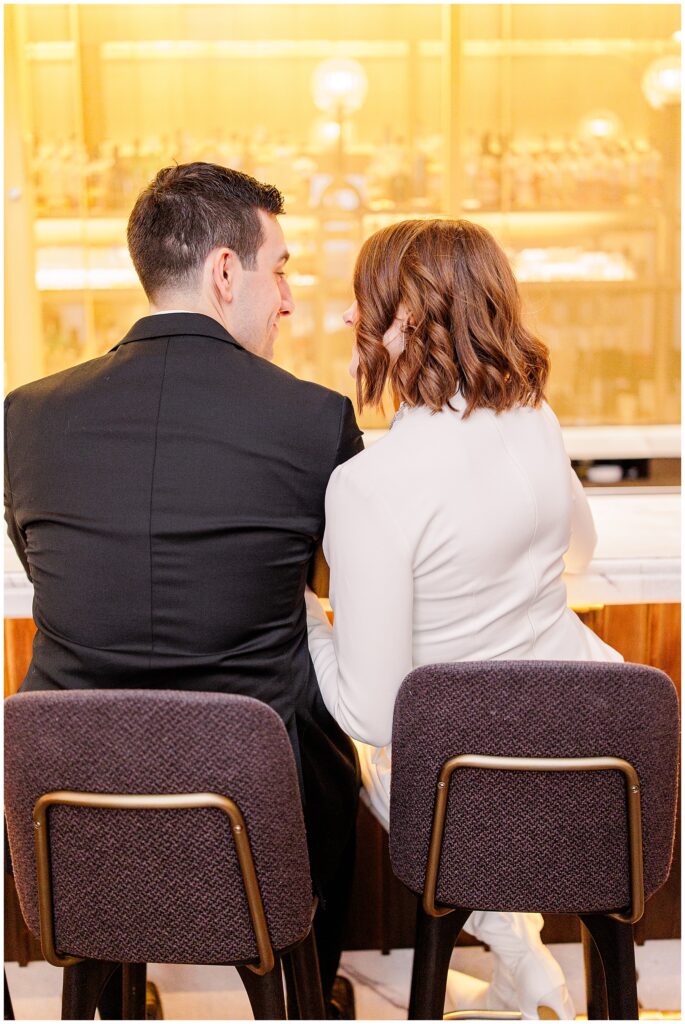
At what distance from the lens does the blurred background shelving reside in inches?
154

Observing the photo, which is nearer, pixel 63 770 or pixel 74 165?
pixel 63 770

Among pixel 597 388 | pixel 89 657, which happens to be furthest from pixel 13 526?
pixel 597 388

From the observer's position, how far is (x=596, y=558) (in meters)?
1.69

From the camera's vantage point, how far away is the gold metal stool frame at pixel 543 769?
3.61 ft

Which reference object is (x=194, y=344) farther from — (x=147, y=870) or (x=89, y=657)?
(x=147, y=870)

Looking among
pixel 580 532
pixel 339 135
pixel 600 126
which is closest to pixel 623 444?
pixel 600 126

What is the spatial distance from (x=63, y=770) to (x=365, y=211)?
3.35m

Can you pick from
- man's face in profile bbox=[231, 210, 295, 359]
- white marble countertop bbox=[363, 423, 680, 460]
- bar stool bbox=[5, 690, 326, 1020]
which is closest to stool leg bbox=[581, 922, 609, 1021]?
bar stool bbox=[5, 690, 326, 1020]

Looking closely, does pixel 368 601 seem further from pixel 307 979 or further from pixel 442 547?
pixel 307 979

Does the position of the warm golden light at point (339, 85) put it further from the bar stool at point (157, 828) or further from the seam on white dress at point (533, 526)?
the bar stool at point (157, 828)

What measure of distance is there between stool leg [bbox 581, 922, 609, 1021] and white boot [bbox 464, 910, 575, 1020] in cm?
7

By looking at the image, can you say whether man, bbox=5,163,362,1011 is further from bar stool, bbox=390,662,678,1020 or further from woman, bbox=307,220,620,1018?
bar stool, bbox=390,662,678,1020

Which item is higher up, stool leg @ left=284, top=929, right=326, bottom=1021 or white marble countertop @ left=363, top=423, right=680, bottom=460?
white marble countertop @ left=363, top=423, right=680, bottom=460

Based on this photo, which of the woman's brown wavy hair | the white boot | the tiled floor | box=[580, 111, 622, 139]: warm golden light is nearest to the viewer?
the woman's brown wavy hair
